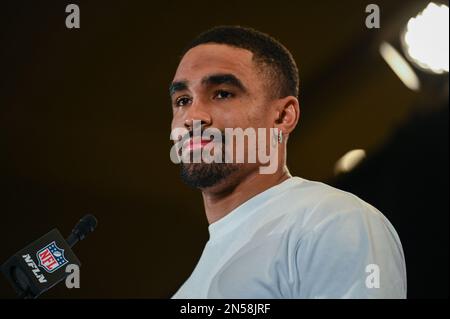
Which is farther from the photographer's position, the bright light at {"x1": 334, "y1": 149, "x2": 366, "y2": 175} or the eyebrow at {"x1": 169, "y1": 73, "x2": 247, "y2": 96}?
the bright light at {"x1": 334, "y1": 149, "x2": 366, "y2": 175}

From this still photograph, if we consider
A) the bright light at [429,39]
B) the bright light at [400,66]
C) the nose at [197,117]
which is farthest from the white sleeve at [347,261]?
the bright light at [429,39]

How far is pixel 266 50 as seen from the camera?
1.58 m

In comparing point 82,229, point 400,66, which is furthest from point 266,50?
point 82,229

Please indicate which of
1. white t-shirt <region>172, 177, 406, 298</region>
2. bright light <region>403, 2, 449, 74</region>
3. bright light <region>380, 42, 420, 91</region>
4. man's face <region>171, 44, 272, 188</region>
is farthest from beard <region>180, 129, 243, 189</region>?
bright light <region>403, 2, 449, 74</region>

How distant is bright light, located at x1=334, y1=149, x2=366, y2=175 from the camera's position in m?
1.75

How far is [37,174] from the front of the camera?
169 cm

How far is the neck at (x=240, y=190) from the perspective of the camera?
4.98 ft

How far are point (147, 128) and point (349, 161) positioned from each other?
1.98 ft

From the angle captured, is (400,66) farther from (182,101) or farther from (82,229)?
(82,229)

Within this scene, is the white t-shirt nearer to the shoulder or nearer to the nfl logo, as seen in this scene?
the shoulder

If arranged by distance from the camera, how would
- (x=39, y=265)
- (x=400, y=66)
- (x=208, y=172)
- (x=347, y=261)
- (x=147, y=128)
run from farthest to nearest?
1. (x=400, y=66)
2. (x=147, y=128)
3. (x=208, y=172)
4. (x=39, y=265)
5. (x=347, y=261)

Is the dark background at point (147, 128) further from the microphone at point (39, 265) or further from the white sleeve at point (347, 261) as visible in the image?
the white sleeve at point (347, 261)

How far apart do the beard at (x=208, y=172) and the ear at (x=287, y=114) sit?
0.17m
